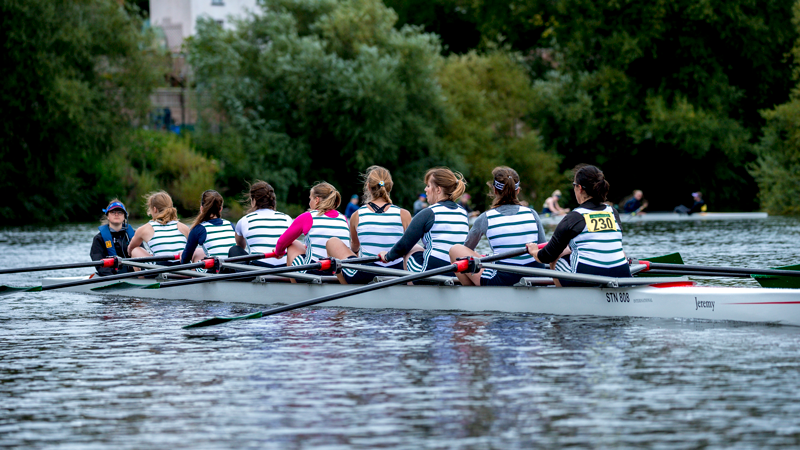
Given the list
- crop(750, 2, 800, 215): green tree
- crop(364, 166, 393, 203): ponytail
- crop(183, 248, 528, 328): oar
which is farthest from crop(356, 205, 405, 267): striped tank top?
crop(750, 2, 800, 215): green tree

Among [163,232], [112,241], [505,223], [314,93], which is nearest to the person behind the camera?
[505,223]

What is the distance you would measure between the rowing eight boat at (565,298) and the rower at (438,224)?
0.40 metres

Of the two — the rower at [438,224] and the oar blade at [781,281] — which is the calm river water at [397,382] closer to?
the rower at [438,224]

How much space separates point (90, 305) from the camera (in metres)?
12.7

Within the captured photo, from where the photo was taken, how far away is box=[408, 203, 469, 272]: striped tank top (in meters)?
10.4

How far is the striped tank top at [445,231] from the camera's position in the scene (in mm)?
→ 10422

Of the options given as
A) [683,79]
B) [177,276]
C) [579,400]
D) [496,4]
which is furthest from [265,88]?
[579,400]

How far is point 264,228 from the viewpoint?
1224 centimetres

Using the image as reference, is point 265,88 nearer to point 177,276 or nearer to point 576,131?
point 576,131

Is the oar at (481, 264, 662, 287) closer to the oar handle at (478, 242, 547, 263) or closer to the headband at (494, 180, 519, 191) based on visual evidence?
the oar handle at (478, 242, 547, 263)

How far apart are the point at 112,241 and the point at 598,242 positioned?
7.05 m

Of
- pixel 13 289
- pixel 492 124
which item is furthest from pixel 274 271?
pixel 492 124

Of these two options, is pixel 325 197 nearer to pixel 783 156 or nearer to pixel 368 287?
pixel 368 287

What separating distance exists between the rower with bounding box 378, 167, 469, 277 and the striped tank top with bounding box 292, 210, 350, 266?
1.04 meters
